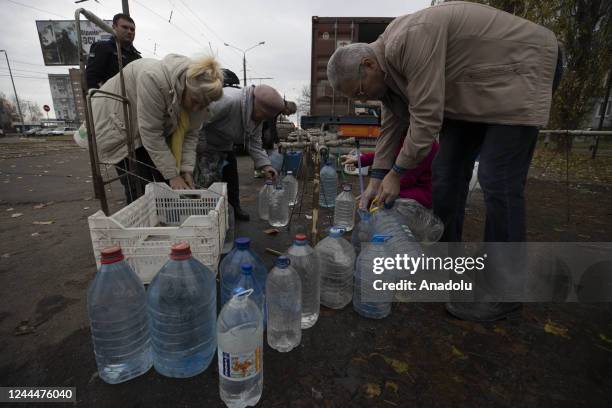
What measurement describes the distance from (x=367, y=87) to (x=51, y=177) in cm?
814

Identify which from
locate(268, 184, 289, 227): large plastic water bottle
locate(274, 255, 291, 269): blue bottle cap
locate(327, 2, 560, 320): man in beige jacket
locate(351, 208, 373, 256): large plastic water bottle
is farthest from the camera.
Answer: locate(268, 184, 289, 227): large plastic water bottle

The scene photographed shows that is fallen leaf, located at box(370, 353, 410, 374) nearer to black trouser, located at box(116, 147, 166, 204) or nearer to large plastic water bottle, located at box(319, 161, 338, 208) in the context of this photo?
black trouser, located at box(116, 147, 166, 204)

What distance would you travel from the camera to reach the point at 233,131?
3.24 metres

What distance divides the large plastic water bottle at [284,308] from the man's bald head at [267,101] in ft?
6.11

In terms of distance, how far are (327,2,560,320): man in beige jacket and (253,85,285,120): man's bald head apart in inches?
45.1

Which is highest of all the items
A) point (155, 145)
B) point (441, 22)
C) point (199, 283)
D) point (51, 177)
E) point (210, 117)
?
point (441, 22)

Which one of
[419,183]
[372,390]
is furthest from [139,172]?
[419,183]

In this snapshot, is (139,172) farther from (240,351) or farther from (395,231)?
(395,231)

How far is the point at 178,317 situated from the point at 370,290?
1.18 meters

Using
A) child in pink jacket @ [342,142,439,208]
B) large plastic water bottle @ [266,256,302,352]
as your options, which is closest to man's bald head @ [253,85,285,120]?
child in pink jacket @ [342,142,439,208]

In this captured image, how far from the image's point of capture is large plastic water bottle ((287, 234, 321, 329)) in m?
1.88

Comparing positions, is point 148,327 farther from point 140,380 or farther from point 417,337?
point 417,337

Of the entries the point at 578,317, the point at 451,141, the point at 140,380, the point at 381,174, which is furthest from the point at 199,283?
the point at 578,317

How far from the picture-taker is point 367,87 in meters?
1.86
